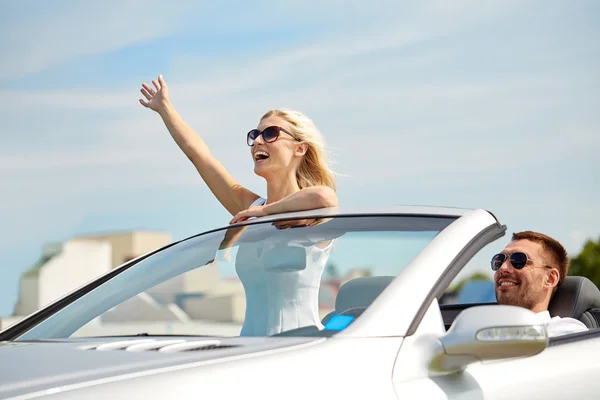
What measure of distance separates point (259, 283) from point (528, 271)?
1529 millimetres

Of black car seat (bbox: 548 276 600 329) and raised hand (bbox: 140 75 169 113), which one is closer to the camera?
black car seat (bbox: 548 276 600 329)

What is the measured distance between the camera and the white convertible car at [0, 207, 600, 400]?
239 centimetres

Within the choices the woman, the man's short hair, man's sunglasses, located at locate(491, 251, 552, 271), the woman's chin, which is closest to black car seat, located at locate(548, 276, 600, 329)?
the man's short hair

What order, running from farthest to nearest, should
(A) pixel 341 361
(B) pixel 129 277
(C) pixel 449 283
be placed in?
(B) pixel 129 277
(C) pixel 449 283
(A) pixel 341 361

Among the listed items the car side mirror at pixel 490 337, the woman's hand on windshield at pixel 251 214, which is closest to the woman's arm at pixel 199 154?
the woman's hand on windshield at pixel 251 214

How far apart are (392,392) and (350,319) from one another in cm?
27

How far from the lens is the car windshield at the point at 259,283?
3.02m

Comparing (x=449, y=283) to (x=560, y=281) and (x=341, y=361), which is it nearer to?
(x=341, y=361)

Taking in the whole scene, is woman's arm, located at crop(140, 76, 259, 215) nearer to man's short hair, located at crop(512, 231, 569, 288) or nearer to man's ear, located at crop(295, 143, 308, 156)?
man's ear, located at crop(295, 143, 308, 156)

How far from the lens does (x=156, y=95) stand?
18.6 feet

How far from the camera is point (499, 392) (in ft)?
9.36

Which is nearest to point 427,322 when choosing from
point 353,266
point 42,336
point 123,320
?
point 353,266

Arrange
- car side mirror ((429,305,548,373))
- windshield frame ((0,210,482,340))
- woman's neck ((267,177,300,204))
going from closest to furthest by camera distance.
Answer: car side mirror ((429,305,548,373))
windshield frame ((0,210,482,340))
woman's neck ((267,177,300,204))

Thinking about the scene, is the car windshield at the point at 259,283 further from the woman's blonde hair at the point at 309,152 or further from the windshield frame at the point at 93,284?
the woman's blonde hair at the point at 309,152
